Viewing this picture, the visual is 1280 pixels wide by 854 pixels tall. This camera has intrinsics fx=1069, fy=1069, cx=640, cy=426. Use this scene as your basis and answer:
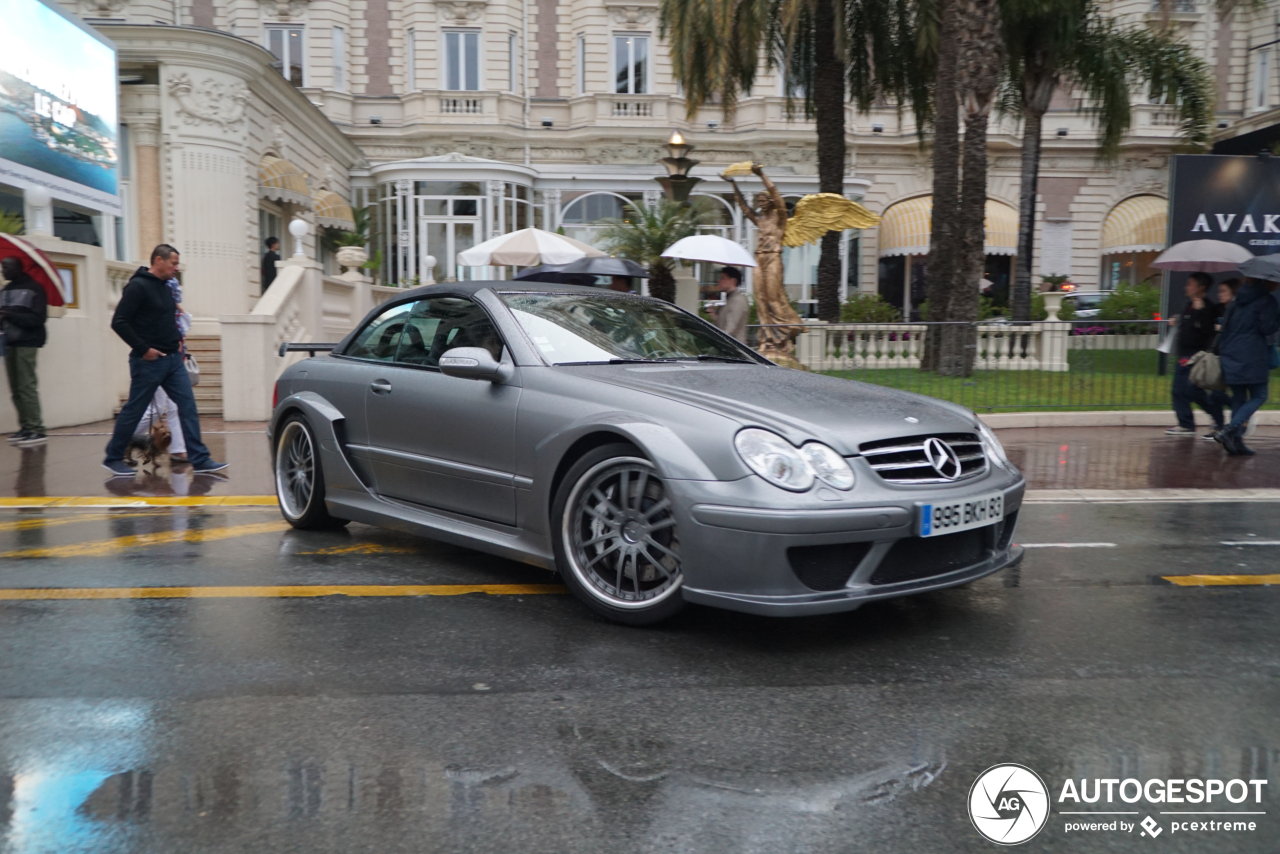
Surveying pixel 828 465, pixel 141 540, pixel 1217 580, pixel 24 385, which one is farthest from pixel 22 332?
pixel 1217 580

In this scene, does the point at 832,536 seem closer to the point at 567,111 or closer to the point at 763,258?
the point at 763,258

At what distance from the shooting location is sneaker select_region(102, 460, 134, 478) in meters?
8.79

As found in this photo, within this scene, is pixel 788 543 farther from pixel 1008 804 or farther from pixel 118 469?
pixel 118 469

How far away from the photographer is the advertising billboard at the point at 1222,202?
16.1m

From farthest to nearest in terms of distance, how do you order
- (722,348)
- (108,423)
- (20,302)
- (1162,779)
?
1. (108,423)
2. (20,302)
3. (722,348)
4. (1162,779)

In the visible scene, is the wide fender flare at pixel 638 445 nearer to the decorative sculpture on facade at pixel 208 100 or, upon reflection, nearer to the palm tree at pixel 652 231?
the palm tree at pixel 652 231

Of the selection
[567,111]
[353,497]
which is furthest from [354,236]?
[353,497]

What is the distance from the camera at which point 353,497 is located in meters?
5.77

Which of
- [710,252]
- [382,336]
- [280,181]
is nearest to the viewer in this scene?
[382,336]

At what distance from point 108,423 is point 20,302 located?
2808 mm

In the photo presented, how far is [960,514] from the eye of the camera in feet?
13.5

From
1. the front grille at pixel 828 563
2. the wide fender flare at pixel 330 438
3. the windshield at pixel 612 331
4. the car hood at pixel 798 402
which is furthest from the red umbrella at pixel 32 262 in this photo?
the front grille at pixel 828 563

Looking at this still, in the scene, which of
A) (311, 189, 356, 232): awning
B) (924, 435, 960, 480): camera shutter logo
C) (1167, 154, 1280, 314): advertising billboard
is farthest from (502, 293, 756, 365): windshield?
(311, 189, 356, 232): awning

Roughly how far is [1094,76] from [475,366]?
22.6m
